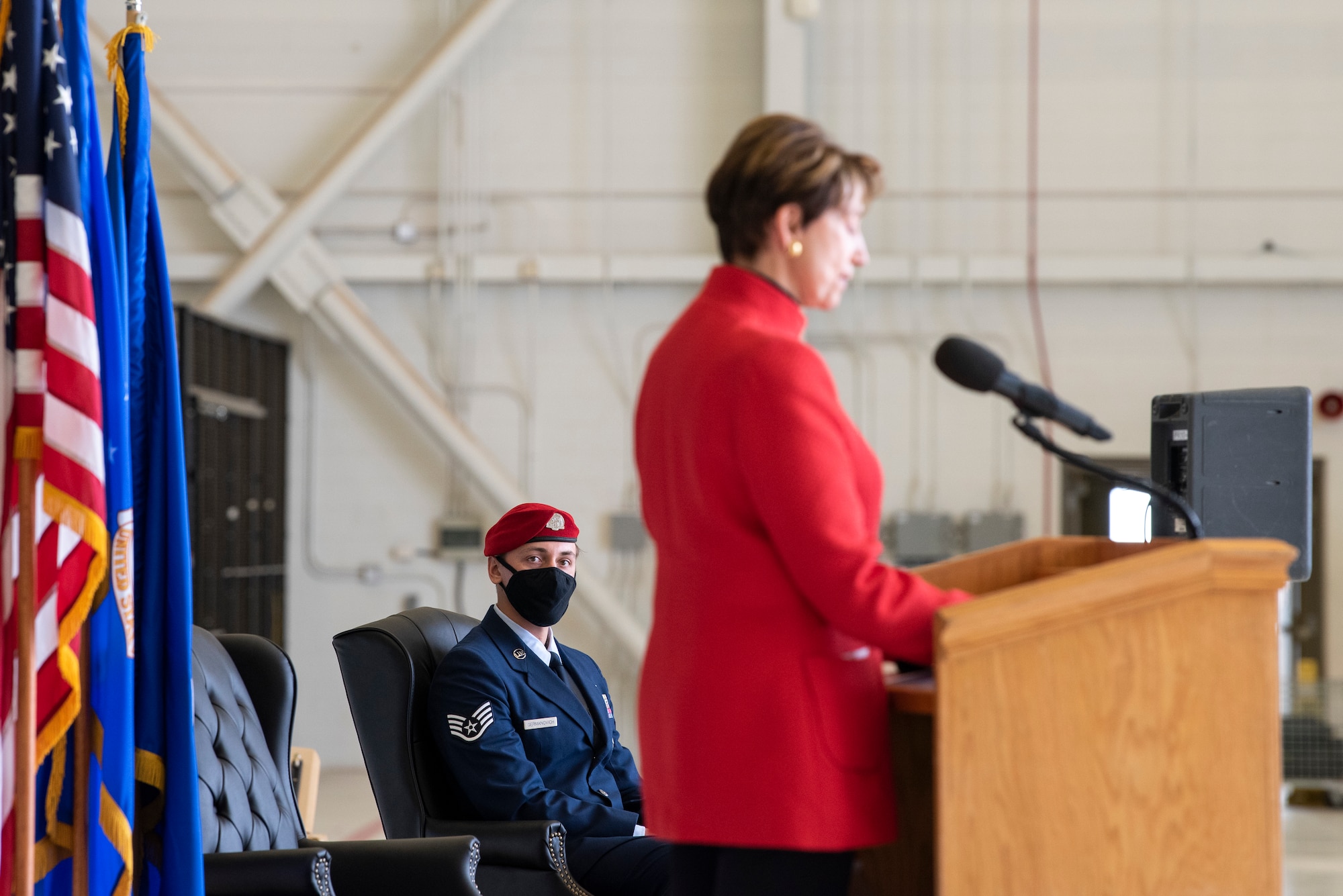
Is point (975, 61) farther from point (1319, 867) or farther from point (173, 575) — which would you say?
point (173, 575)

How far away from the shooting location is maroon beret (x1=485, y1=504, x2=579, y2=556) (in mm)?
3135

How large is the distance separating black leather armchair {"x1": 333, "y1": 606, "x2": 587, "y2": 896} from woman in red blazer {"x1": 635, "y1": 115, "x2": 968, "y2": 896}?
133cm

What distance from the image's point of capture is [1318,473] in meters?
7.36

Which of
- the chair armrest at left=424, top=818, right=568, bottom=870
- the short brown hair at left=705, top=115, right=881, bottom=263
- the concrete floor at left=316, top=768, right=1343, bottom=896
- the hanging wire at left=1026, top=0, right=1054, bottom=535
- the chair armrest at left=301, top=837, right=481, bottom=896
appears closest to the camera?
the short brown hair at left=705, top=115, right=881, bottom=263

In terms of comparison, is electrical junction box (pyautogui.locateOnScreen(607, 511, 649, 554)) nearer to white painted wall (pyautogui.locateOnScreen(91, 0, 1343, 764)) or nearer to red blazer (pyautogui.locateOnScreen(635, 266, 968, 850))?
white painted wall (pyautogui.locateOnScreen(91, 0, 1343, 764))

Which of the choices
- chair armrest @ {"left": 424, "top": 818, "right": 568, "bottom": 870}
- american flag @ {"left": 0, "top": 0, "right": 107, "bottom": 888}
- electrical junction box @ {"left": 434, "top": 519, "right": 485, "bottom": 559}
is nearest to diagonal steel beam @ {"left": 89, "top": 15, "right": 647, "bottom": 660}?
electrical junction box @ {"left": 434, "top": 519, "right": 485, "bottom": 559}

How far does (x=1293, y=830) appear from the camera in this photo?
5965 mm

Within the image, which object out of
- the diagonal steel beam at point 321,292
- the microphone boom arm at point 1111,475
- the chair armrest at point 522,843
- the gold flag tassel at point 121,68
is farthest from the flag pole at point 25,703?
the diagonal steel beam at point 321,292

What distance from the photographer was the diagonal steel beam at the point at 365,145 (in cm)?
729

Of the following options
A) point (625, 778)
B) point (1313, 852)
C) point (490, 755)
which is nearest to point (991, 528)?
point (1313, 852)

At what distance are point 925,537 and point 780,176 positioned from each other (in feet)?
20.2

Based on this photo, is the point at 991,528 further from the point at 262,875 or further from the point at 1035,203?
the point at 262,875

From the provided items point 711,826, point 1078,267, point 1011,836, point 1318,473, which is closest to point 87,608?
point 711,826

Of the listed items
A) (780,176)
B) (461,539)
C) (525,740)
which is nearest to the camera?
(780,176)
